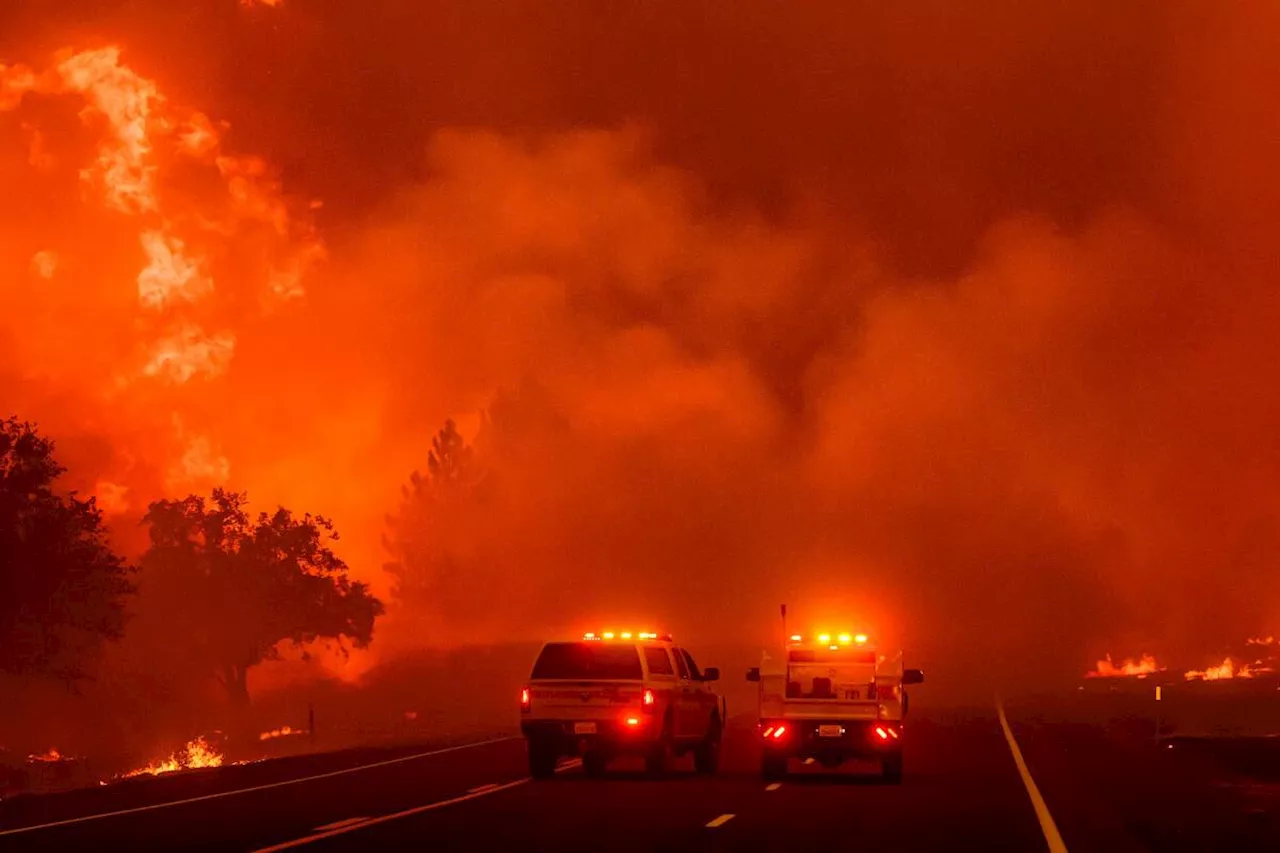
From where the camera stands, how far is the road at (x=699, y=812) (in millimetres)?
19875

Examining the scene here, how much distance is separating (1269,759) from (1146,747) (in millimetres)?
4292

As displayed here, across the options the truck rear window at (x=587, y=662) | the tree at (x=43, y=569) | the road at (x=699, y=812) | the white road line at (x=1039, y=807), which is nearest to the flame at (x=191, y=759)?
the tree at (x=43, y=569)

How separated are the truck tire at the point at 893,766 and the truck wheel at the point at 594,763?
448 cm

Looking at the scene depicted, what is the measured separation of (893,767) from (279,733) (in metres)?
74.4

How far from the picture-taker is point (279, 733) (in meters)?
101

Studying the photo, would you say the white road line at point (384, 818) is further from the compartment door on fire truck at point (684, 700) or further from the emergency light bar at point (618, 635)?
the compartment door on fire truck at point (684, 700)

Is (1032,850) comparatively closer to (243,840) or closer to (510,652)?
(243,840)

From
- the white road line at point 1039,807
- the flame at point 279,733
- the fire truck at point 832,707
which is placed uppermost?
the flame at point 279,733

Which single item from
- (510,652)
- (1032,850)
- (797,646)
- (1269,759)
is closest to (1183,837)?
(1032,850)

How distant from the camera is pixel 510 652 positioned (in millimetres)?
164125

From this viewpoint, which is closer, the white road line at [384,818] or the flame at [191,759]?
the white road line at [384,818]

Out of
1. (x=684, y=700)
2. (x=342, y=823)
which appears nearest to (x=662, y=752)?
(x=684, y=700)

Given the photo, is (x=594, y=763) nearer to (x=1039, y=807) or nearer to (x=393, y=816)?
(x=1039, y=807)

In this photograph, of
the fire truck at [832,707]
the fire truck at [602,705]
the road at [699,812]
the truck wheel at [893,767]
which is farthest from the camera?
the fire truck at [602,705]
